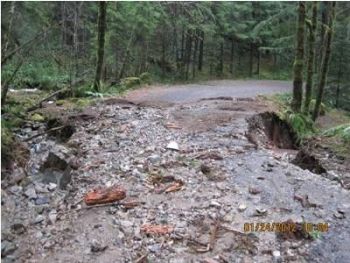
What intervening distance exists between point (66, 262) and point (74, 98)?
7323 millimetres

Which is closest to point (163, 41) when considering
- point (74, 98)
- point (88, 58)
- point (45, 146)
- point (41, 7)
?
point (88, 58)

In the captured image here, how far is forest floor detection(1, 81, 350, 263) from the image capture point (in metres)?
5.13

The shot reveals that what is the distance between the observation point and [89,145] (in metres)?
7.82

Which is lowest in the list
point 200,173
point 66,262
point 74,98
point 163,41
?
point 66,262

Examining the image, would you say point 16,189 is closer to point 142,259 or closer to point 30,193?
point 30,193

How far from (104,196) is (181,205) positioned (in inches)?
39.0

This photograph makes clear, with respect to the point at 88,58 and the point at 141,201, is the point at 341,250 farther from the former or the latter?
the point at 88,58

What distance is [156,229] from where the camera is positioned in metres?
5.39

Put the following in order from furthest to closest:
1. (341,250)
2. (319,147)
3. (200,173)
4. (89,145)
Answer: (319,147) → (89,145) → (200,173) → (341,250)

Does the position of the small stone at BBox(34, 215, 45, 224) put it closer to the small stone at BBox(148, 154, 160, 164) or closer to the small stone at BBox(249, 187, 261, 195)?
the small stone at BBox(148, 154, 160, 164)

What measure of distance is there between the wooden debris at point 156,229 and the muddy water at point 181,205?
0.23 feet

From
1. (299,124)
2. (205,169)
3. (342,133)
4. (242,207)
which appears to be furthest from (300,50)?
(242,207)

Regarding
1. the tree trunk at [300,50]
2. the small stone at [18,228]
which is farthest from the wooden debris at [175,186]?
the tree trunk at [300,50]
